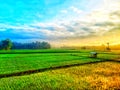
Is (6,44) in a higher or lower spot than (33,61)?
higher

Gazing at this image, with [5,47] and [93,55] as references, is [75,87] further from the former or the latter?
[5,47]

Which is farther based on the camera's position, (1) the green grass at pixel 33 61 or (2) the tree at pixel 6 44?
(2) the tree at pixel 6 44

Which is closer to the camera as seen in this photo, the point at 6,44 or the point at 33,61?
the point at 33,61

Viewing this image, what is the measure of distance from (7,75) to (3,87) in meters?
4.76

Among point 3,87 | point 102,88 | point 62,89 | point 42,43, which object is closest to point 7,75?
point 3,87

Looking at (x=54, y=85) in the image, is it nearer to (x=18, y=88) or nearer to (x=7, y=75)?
(x=18, y=88)

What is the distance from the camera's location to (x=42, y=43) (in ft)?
404

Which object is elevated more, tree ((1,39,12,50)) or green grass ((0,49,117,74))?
tree ((1,39,12,50))

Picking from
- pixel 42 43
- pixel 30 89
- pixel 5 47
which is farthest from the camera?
pixel 42 43

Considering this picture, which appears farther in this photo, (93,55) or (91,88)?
(93,55)

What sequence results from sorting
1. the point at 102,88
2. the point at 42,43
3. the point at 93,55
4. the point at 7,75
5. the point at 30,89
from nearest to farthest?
1. the point at 30,89
2. the point at 102,88
3. the point at 7,75
4. the point at 93,55
5. the point at 42,43

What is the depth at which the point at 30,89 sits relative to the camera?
35.1 feet

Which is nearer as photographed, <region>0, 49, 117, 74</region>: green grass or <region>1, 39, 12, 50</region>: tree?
<region>0, 49, 117, 74</region>: green grass

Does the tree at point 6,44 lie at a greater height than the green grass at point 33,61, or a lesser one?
greater
